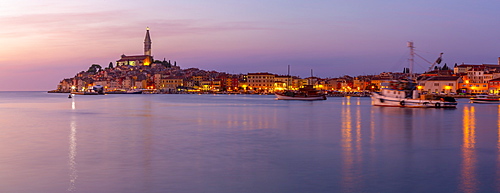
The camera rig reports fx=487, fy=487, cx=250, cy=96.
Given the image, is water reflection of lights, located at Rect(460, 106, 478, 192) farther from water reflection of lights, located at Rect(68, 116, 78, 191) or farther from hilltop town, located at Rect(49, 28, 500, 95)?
hilltop town, located at Rect(49, 28, 500, 95)

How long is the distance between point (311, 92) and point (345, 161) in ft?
241

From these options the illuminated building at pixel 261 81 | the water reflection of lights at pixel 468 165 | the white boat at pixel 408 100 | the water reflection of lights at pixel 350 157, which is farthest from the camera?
the illuminated building at pixel 261 81

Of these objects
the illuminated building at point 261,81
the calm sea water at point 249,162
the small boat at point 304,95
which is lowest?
the calm sea water at point 249,162

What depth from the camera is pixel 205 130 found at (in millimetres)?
26172

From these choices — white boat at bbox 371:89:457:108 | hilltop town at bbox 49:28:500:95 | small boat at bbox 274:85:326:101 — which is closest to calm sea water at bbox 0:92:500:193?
white boat at bbox 371:89:457:108

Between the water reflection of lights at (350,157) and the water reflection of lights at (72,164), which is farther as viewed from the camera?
the water reflection of lights at (350,157)

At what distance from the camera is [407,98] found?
55250 mm

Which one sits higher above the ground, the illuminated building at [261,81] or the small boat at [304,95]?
the illuminated building at [261,81]

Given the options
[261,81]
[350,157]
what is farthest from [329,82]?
[350,157]

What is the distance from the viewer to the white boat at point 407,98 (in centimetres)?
5284

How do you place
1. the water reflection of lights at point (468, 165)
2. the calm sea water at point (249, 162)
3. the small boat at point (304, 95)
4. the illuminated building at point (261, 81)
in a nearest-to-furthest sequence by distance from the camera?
the water reflection of lights at point (468, 165)
the calm sea water at point (249, 162)
the small boat at point (304, 95)
the illuminated building at point (261, 81)

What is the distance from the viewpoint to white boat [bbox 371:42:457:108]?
52.8m

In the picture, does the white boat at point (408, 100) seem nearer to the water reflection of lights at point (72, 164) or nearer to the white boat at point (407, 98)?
the white boat at point (407, 98)

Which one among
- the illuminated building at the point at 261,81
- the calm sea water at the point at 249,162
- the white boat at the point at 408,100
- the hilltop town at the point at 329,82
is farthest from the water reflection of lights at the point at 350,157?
the illuminated building at the point at 261,81
